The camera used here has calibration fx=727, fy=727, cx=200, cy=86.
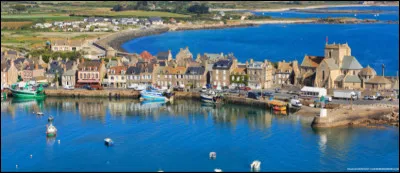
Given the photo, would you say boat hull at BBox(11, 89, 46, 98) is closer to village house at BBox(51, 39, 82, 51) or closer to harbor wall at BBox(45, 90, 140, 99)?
harbor wall at BBox(45, 90, 140, 99)

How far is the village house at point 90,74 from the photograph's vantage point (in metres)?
68.0

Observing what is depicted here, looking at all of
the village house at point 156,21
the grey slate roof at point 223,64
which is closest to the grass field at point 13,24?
the village house at point 156,21

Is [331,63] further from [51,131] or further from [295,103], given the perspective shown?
[51,131]

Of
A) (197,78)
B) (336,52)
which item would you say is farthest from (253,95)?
(336,52)

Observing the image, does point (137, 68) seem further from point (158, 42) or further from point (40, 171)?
point (158, 42)

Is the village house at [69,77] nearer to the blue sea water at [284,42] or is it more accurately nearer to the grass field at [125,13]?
the blue sea water at [284,42]

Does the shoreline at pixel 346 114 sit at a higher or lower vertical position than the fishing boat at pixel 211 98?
lower

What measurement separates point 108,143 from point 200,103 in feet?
56.6

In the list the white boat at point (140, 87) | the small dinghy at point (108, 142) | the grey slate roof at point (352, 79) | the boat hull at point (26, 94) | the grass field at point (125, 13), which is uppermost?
the grass field at point (125, 13)

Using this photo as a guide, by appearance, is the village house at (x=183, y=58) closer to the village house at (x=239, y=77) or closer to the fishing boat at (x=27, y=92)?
the village house at (x=239, y=77)

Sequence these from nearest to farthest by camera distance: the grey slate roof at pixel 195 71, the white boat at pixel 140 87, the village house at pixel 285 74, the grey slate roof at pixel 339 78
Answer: the grey slate roof at pixel 339 78, the white boat at pixel 140 87, the village house at pixel 285 74, the grey slate roof at pixel 195 71

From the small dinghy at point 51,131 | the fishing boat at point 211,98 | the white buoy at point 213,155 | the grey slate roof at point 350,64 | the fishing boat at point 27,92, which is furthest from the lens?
the fishing boat at point 27,92

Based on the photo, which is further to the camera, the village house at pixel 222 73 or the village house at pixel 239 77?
the village house at pixel 222 73

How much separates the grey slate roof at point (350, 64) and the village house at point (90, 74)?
2243 centimetres
